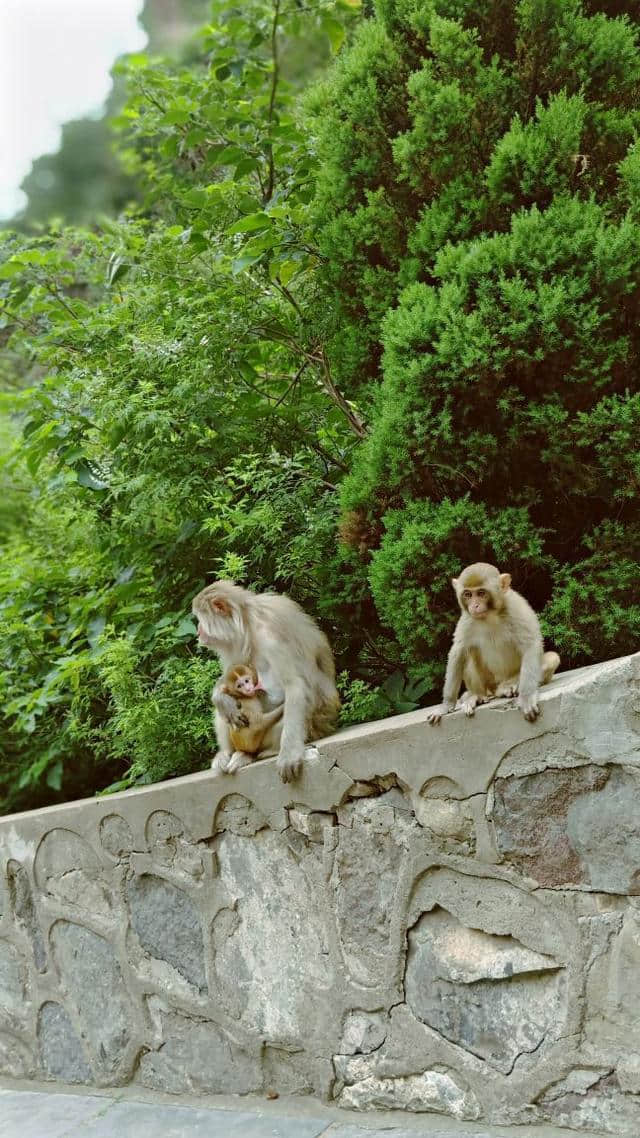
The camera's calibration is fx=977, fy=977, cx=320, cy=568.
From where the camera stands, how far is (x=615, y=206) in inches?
158

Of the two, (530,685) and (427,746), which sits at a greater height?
(530,685)

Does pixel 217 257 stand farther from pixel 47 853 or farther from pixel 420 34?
pixel 47 853

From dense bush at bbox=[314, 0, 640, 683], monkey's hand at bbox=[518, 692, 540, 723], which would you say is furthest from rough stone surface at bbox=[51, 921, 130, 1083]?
monkey's hand at bbox=[518, 692, 540, 723]

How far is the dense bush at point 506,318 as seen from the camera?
12.7 ft

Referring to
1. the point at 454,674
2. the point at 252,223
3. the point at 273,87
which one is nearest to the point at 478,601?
the point at 454,674

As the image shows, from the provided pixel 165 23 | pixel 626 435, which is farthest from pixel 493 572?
pixel 165 23

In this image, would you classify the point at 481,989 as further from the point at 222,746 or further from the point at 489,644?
the point at 222,746

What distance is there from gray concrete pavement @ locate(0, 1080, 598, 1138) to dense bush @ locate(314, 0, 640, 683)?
5.81 ft

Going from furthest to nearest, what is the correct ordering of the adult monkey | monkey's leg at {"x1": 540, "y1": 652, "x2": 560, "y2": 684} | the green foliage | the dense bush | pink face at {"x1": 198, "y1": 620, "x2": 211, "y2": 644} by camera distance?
the green foliage
pink face at {"x1": 198, "y1": 620, "x2": 211, "y2": 644}
the adult monkey
the dense bush
monkey's leg at {"x1": 540, "y1": 652, "x2": 560, "y2": 684}

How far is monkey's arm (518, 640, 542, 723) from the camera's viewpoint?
3307 millimetres

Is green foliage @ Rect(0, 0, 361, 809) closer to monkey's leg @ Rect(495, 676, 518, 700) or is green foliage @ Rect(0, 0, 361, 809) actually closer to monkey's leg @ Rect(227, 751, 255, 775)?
monkey's leg @ Rect(227, 751, 255, 775)

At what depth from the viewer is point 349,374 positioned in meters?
4.92

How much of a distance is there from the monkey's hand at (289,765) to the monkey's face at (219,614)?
25.1 inches

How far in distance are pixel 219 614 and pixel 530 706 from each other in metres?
1.59
